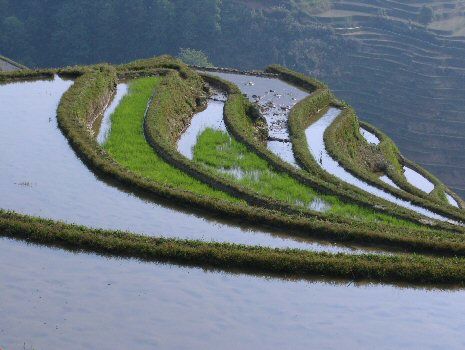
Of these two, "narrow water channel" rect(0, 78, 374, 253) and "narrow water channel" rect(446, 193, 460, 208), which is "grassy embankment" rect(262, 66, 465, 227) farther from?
"narrow water channel" rect(446, 193, 460, 208)

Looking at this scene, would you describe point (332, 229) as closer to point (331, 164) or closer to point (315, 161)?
point (315, 161)

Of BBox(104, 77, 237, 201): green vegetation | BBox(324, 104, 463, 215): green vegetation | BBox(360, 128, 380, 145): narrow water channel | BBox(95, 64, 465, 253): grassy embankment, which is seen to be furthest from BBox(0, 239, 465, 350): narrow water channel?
BBox(360, 128, 380, 145): narrow water channel

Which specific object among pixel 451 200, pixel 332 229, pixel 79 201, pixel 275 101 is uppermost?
pixel 332 229

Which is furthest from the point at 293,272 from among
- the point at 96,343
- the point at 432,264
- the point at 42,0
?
the point at 42,0

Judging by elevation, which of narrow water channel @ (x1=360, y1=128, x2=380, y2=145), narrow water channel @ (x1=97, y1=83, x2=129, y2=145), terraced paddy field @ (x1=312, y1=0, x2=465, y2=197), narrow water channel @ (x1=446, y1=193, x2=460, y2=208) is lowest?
terraced paddy field @ (x1=312, y1=0, x2=465, y2=197)

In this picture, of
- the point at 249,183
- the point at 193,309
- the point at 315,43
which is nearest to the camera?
the point at 193,309

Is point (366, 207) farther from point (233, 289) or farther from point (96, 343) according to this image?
point (96, 343)

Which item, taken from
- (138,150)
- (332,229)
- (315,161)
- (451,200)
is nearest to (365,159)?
(315,161)
